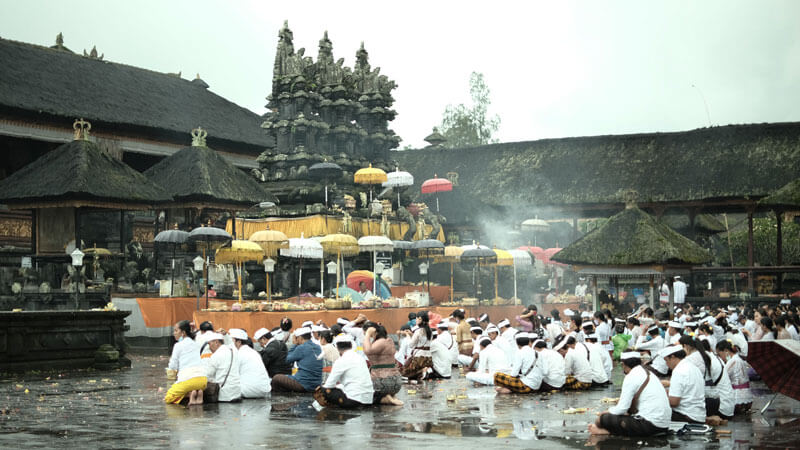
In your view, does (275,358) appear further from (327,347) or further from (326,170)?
(326,170)

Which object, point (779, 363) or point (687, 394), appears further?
point (779, 363)

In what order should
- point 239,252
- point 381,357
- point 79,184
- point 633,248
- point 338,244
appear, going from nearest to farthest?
point 381,357 → point 239,252 → point 79,184 → point 633,248 → point 338,244

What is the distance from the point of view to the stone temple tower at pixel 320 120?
124 feet

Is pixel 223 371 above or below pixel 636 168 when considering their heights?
below

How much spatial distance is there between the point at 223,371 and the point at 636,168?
33428 millimetres

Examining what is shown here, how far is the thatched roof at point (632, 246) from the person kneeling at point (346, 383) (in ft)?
53.2

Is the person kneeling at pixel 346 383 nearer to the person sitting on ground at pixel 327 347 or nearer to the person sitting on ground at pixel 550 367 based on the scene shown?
the person sitting on ground at pixel 327 347

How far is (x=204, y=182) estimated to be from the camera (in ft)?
103

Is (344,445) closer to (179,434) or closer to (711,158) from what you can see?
(179,434)

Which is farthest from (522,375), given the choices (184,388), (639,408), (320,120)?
(320,120)

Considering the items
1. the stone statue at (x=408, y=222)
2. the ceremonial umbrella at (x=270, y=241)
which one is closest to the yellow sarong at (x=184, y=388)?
the ceremonial umbrella at (x=270, y=241)

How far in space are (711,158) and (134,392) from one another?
33.3 m

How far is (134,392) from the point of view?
15711mm

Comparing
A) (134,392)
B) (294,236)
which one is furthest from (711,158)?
(134,392)
